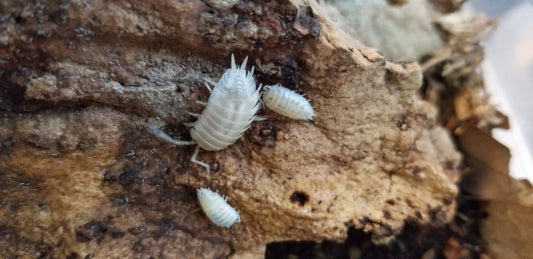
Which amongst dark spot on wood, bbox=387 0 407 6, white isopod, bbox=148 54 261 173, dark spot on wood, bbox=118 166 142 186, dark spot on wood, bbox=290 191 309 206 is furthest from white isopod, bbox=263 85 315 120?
dark spot on wood, bbox=387 0 407 6

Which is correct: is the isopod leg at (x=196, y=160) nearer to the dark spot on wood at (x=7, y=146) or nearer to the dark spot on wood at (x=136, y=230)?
the dark spot on wood at (x=136, y=230)

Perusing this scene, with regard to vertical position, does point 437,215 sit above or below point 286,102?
below

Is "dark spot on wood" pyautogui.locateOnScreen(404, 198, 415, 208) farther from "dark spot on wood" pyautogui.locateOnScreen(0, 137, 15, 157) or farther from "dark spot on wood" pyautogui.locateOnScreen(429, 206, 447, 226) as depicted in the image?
"dark spot on wood" pyautogui.locateOnScreen(0, 137, 15, 157)

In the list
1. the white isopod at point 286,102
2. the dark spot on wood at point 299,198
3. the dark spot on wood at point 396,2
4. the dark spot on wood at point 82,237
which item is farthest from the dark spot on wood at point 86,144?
the dark spot on wood at point 396,2

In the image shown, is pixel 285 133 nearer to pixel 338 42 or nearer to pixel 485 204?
pixel 338 42

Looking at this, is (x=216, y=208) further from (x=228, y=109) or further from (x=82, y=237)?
(x=82, y=237)

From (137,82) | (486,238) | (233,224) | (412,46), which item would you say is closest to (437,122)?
(412,46)

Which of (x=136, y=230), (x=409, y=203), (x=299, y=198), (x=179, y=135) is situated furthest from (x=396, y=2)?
(x=136, y=230)
